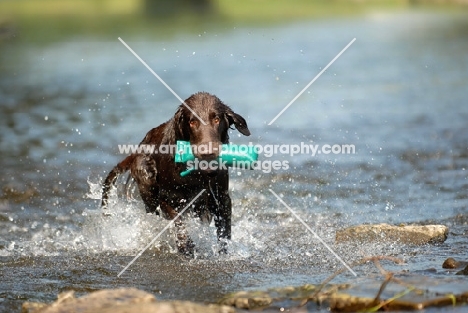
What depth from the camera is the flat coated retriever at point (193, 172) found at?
696cm

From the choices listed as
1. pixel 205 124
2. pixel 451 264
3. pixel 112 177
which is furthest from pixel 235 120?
pixel 451 264

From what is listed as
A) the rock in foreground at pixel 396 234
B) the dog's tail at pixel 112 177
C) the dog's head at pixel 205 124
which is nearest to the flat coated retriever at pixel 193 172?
the dog's head at pixel 205 124

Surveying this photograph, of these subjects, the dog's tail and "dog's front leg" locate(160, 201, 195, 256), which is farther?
the dog's tail

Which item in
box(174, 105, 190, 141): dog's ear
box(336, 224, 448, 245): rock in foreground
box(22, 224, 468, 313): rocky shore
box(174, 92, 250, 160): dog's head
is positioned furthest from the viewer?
box(336, 224, 448, 245): rock in foreground

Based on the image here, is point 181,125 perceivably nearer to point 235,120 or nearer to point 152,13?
point 235,120

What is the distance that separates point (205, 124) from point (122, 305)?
238 centimetres

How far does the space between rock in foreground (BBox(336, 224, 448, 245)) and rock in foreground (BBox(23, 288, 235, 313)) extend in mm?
2546

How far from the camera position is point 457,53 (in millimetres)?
21281

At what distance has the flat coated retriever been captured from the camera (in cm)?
696

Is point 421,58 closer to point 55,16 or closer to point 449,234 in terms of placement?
point 449,234

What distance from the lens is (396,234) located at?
24.2ft

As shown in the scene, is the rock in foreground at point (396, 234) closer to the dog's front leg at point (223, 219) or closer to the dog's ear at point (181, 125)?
the dog's front leg at point (223, 219)

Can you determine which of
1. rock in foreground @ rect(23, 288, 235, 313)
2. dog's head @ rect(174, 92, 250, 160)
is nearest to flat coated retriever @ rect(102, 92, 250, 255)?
dog's head @ rect(174, 92, 250, 160)

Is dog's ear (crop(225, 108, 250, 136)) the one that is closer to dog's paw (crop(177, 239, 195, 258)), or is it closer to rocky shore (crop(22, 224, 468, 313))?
dog's paw (crop(177, 239, 195, 258))
